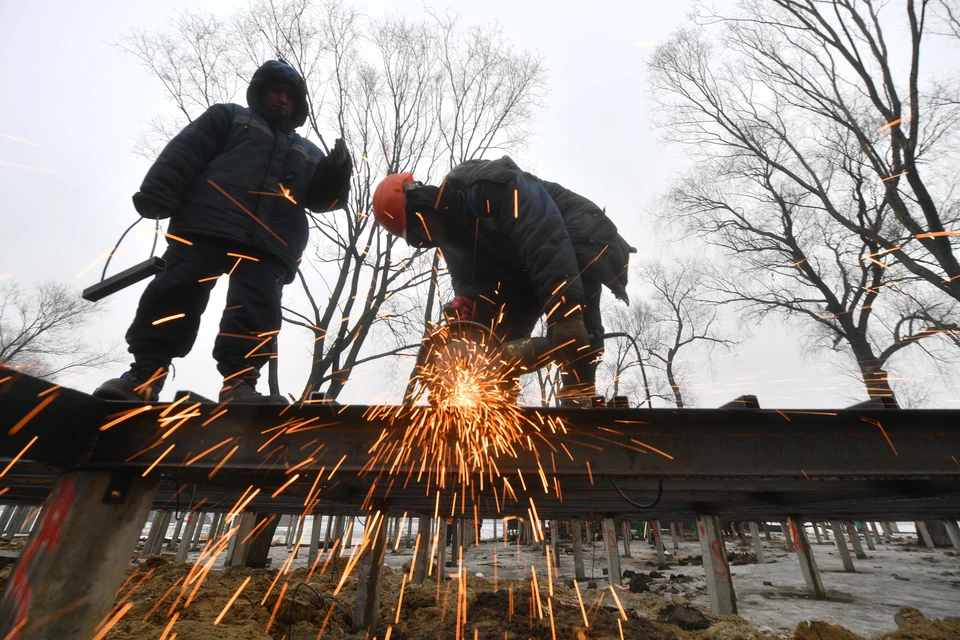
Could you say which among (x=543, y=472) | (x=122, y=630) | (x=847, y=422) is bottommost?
(x=122, y=630)

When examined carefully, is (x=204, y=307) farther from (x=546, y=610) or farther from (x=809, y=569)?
(x=809, y=569)

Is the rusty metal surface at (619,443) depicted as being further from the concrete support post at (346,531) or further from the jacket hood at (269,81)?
the concrete support post at (346,531)

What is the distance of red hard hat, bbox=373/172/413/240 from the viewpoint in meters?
3.19

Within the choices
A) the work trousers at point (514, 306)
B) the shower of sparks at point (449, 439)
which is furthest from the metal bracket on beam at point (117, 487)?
the work trousers at point (514, 306)

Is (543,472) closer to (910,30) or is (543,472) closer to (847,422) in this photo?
(847,422)

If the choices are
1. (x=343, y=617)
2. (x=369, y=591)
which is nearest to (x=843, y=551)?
(x=369, y=591)

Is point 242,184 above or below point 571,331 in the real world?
above

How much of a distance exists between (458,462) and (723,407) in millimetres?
1056

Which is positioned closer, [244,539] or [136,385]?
[136,385]

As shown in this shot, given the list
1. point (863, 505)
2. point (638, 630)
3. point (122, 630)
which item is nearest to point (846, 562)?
point (863, 505)

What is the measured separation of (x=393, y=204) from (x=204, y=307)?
1.35m

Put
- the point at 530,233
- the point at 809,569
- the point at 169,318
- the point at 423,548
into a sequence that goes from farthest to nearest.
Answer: the point at 423,548 → the point at 809,569 → the point at 530,233 → the point at 169,318

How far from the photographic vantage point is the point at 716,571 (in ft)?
13.2

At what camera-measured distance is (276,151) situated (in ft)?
9.25
